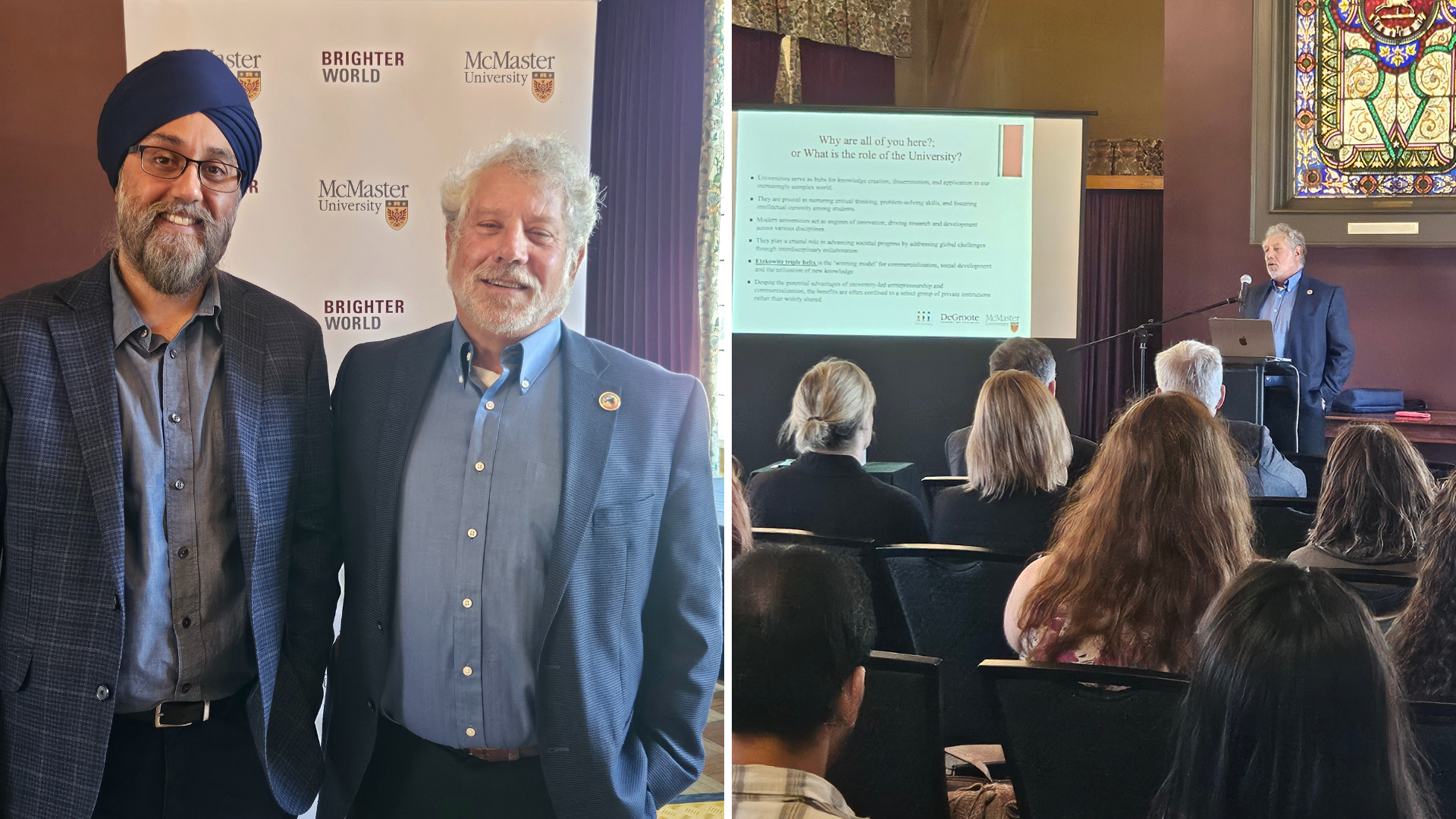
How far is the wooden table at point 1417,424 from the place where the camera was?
1.87 m

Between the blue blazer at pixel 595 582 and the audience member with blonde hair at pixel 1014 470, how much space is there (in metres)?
0.68

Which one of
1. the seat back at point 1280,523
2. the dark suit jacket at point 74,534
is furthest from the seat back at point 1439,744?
the dark suit jacket at point 74,534

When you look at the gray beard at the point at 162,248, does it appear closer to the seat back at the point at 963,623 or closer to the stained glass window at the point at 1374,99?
the seat back at the point at 963,623

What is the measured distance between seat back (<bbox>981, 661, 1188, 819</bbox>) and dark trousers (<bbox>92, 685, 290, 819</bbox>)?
4.69 ft

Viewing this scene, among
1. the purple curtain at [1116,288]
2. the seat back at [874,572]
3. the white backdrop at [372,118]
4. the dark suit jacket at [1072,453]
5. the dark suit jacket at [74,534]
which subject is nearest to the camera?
the dark suit jacket at [74,534]

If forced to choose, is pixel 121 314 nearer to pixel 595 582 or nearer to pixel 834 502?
pixel 595 582

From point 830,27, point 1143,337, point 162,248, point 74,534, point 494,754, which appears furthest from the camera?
point 830,27

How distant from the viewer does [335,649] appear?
1.74m

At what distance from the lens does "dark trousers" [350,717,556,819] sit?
1670 mm

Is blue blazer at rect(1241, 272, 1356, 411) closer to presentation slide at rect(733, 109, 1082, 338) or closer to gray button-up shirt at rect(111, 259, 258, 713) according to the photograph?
presentation slide at rect(733, 109, 1082, 338)

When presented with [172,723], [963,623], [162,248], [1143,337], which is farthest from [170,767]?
[1143,337]

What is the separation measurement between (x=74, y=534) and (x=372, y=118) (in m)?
0.92

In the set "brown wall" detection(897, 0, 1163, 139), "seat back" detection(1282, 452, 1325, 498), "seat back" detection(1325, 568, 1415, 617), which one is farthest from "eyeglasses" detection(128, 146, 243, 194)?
"seat back" detection(1325, 568, 1415, 617)

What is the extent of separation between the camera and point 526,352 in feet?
5.73
